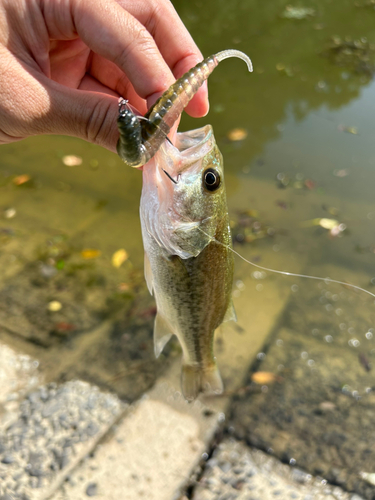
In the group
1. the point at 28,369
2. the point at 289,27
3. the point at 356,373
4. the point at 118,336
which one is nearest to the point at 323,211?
the point at 356,373

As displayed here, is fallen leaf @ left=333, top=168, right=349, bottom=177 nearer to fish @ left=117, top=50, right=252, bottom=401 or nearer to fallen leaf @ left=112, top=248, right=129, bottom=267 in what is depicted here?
fallen leaf @ left=112, top=248, right=129, bottom=267

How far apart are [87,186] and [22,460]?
11.3 ft

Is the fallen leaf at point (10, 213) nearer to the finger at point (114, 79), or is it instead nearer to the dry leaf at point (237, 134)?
the finger at point (114, 79)

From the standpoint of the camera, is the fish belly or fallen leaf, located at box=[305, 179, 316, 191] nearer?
the fish belly

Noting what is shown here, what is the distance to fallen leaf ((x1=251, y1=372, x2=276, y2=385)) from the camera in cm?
333

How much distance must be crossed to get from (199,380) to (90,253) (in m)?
2.44

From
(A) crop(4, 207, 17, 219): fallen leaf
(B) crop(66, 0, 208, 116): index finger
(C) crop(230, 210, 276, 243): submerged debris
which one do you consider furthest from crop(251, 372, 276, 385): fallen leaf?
(A) crop(4, 207, 17, 219): fallen leaf

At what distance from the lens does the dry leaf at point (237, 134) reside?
19.7ft

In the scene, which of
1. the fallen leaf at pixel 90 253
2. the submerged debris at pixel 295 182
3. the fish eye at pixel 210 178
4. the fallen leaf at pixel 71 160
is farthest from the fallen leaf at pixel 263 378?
the fallen leaf at pixel 71 160

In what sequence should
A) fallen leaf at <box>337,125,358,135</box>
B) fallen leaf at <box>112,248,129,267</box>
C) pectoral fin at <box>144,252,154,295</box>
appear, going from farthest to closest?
fallen leaf at <box>337,125,358,135</box>
fallen leaf at <box>112,248,129,267</box>
pectoral fin at <box>144,252,154,295</box>

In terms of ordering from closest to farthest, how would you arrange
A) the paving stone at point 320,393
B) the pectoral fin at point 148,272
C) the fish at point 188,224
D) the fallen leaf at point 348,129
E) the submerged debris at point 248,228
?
the fish at point 188,224 → the pectoral fin at point 148,272 → the paving stone at point 320,393 → the submerged debris at point 248,228 → the fallen leaf at point 348,129

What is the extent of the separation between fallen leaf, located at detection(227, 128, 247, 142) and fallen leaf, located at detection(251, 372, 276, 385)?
12.1 ft

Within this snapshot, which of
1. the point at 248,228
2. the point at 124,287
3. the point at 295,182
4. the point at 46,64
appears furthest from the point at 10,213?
the point at 295,182

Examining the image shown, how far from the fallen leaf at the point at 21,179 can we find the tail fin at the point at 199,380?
12.7ft
